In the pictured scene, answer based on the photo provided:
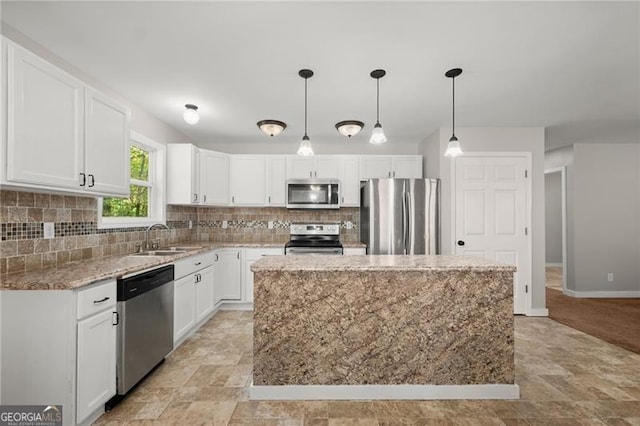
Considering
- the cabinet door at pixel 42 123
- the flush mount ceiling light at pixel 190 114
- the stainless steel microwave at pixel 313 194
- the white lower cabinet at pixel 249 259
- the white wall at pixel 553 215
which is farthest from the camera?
the white wall at pixel 553 215

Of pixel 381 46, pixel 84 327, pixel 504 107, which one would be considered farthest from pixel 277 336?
pixel 504 107

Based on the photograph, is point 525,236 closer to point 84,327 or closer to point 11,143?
point 84,327

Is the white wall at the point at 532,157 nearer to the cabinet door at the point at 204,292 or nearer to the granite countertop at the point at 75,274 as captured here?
the cabinet door at the point at 204,292

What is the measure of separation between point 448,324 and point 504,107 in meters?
2.48

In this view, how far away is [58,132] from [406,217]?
3.45 meters

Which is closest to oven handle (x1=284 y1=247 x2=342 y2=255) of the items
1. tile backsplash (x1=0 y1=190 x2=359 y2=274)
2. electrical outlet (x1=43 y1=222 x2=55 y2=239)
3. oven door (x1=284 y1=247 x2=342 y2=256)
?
oven door (x1=284 y1=247 x2=342 y2=256)

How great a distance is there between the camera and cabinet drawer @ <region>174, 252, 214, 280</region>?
2.94m

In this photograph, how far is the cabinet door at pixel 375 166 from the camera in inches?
177

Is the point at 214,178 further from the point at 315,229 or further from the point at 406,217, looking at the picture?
the point at 406,217

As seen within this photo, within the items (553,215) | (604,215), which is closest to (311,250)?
(604,215)

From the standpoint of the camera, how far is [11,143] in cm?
162

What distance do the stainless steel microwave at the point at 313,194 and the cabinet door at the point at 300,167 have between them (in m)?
0.15

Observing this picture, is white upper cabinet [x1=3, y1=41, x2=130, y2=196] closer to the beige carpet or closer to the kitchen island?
the kitchen island

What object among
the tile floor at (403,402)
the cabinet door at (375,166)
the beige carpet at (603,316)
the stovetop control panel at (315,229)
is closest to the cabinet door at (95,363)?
the tile floor at (403,402)
